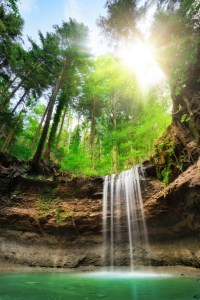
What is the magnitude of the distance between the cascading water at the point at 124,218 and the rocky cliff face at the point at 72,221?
0.24 metres

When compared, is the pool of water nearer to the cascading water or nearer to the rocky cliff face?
the rocky cliff face

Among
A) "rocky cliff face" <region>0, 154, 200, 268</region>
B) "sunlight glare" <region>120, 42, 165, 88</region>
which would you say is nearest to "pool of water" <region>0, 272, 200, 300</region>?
"rocky cliff face" <region>0, 154, 200, 268</region>

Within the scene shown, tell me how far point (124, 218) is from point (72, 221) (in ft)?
10.3

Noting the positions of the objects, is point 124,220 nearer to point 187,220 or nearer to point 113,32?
point 187,220

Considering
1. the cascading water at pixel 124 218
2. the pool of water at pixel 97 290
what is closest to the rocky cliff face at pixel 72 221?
the cascading water at pixel 124 218

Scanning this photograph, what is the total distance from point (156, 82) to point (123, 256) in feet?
37.5

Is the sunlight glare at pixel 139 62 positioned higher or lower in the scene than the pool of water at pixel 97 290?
higher

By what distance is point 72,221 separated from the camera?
862 cm

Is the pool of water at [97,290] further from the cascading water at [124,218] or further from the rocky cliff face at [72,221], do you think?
the cascading water at [124,218]

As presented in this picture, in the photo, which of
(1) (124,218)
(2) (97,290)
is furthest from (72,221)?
(2) (97,290)

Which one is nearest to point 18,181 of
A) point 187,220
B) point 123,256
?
point 123,256

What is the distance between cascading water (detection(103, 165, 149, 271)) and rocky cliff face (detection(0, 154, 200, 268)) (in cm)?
24

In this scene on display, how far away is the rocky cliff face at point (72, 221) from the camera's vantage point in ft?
22.9

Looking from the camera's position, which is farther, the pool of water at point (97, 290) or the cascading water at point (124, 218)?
the cascading water at point (124, 218)
